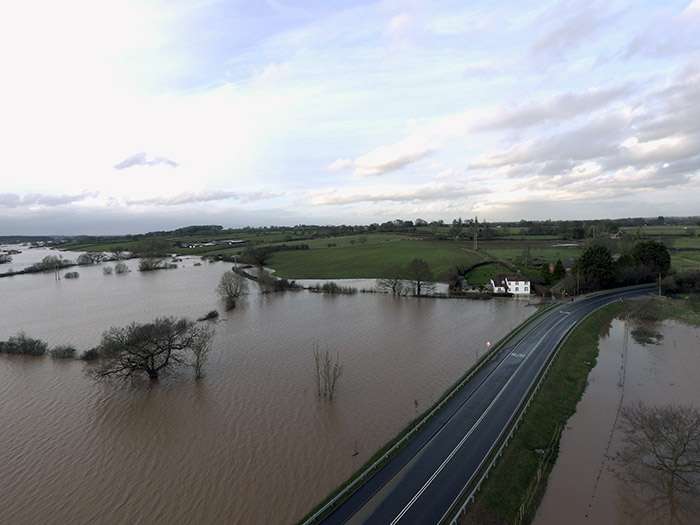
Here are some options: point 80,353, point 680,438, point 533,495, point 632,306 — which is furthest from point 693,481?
point 80,353

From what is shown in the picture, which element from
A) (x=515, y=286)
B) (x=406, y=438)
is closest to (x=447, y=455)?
(x=406, y=438)

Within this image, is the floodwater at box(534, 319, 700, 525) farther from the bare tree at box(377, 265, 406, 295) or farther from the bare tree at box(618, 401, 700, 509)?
the bare tree at box(377, 265, 406, 295)

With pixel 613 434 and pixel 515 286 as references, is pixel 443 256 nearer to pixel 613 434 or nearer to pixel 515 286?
pixel 515 286

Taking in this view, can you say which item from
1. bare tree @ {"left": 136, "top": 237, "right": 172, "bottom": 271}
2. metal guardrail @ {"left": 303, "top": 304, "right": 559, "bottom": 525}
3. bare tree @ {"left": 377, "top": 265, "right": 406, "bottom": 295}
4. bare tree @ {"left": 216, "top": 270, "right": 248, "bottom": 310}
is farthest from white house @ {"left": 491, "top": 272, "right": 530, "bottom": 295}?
bare tree @ {"left": 136, "top": 237, "right": 172, "bottom": 271}

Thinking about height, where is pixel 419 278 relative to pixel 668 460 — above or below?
above

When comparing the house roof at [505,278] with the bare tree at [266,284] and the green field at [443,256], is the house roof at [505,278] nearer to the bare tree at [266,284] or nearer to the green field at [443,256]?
the green field at [443,256]

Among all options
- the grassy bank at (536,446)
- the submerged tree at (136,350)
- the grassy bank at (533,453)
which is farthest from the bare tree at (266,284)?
the grassy bank at (533,453)
